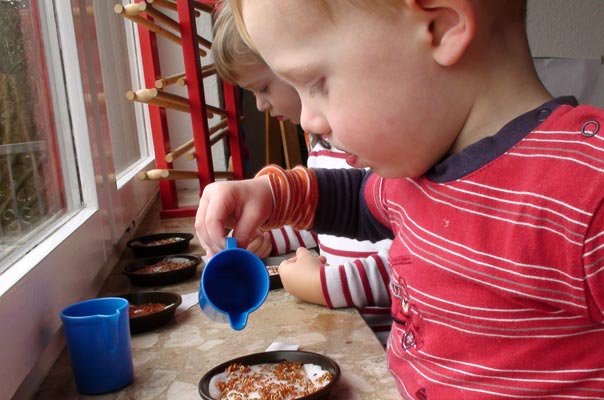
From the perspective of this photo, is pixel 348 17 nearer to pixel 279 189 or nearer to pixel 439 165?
pixel 439 165

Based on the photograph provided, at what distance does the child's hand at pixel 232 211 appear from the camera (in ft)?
2.52

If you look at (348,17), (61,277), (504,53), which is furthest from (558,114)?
(61,277)

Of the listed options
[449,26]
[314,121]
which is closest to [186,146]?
[314,121]

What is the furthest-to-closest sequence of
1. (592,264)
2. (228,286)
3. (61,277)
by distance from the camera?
(61,277)
(228,286)
(592,264)

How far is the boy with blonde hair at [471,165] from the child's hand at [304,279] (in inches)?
11.5

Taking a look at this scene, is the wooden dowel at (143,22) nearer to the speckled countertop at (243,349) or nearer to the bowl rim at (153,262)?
the bowl rim at (153,262)

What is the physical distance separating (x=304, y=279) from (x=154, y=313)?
22cm

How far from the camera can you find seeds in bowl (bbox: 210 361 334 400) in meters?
0.68

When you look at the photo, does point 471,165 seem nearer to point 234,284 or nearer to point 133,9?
point 234,284

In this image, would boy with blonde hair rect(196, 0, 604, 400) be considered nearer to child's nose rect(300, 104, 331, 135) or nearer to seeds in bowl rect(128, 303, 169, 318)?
child's nose rect(300, 104, 331, 135)

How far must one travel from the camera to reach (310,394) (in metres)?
0.63

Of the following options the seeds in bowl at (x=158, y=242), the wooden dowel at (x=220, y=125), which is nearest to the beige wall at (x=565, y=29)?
the wooden dowel at (x=220, y=125)

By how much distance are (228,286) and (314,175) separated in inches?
8.6

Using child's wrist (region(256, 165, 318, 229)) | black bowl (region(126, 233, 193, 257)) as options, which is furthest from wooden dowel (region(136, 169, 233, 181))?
child's wrist (region(256, 165, 318, 229))
